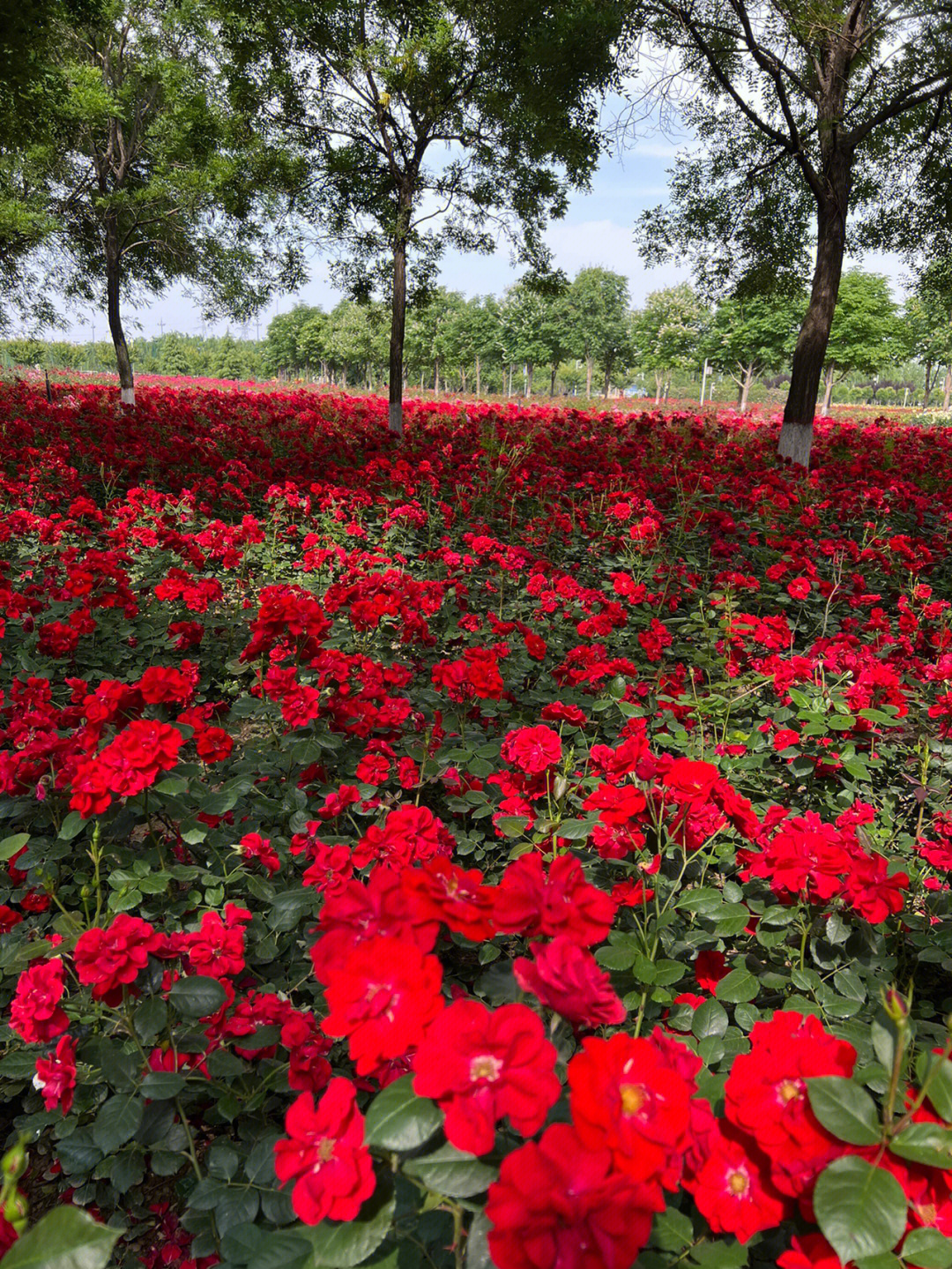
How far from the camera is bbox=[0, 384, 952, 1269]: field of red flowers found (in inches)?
25.8

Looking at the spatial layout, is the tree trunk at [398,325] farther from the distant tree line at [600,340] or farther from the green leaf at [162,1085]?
the green leaf at [162,1085]

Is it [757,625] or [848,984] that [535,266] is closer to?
[757,625]

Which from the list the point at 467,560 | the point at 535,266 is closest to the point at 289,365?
the point at 535,266

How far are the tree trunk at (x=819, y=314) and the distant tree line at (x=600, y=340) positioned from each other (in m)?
6.69

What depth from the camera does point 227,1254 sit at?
1041 mm

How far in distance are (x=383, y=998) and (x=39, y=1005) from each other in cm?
100

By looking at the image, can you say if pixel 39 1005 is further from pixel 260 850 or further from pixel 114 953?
pixel 260 850

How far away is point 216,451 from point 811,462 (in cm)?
738

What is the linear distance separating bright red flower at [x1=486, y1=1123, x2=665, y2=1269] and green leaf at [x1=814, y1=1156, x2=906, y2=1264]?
0.17 metres

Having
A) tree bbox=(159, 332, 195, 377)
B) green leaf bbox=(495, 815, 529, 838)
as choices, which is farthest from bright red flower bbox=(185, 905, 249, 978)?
tree bbox=(159, 332, 195, 377)

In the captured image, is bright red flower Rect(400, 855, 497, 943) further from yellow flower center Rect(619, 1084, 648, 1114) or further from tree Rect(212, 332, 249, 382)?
tree Rect(212, 332, 249, 382)

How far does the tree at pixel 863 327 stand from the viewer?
32969 millimetres

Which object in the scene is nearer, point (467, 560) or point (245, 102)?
point (467, 560)

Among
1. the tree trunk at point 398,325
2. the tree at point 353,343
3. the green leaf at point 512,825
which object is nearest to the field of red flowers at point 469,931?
the green leaf at point 512,825
